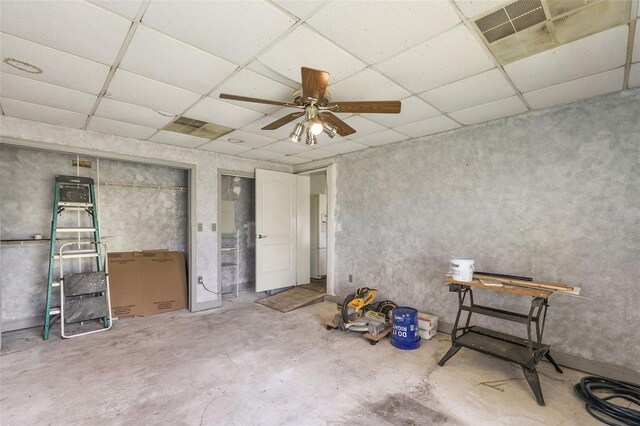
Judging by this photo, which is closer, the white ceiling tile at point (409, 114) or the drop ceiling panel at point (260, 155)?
the white ceiling tile at point (409, 114)

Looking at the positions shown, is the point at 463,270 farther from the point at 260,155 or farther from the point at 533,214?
the point at 260,155

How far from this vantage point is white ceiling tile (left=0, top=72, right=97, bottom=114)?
2402 mm

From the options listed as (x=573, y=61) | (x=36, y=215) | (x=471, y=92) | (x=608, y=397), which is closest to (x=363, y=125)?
(x=471, y=92)

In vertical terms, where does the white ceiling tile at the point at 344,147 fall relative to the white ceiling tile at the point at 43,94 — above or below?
below

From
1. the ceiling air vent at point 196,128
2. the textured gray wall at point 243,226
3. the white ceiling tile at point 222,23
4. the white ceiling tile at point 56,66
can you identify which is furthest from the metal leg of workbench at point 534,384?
the textured gray wall at point 243,226

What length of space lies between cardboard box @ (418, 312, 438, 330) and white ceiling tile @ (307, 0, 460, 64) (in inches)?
115

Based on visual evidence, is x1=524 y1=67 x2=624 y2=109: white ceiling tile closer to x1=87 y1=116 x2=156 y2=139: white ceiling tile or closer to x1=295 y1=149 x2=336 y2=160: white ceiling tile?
x1=295 y1=149 x2=336 y2=160: white ceiling tile

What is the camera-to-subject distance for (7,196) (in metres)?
3.65

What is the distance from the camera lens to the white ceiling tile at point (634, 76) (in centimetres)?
215

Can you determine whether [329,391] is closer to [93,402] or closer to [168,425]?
[168,425]

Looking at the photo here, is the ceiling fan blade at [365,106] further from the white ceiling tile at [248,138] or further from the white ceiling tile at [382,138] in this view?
the white ceiling tile at [248,138]

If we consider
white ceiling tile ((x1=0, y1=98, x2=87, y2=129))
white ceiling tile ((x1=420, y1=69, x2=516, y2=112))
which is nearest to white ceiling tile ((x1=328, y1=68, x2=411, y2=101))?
white ceiling tile ((x1=420, y1=69, x2=516, y2=112))

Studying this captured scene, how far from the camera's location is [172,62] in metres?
2.09

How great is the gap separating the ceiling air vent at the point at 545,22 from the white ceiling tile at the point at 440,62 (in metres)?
0.10
